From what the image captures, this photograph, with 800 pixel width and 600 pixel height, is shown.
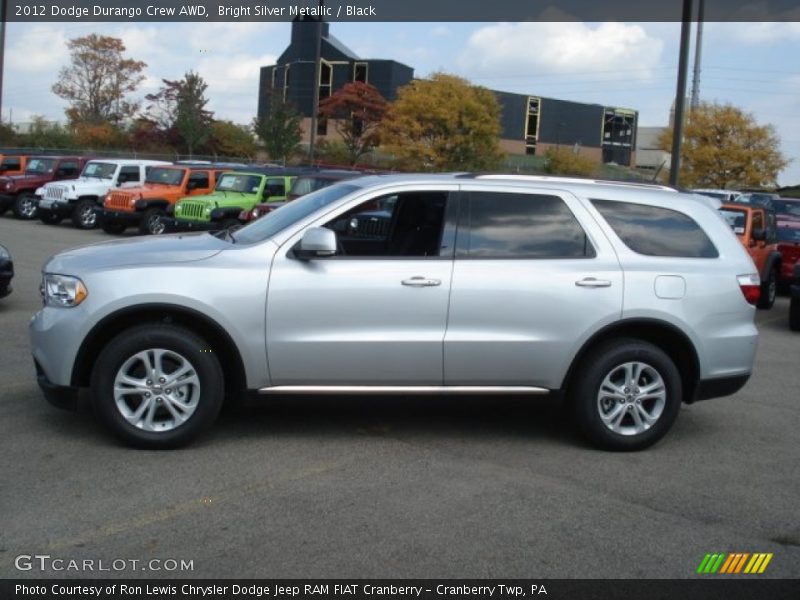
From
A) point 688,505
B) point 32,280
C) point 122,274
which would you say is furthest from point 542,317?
point 32,280

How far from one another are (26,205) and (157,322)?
2313cm

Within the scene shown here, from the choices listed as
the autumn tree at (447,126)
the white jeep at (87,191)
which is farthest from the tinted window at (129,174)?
the autumn tree at (447,126)

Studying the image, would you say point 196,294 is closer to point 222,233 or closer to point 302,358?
point 302,358

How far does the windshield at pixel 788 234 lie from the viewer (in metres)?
17.1

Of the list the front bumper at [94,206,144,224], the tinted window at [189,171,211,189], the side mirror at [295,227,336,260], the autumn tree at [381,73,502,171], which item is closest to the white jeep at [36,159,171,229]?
the front bumper at [94,206,144,224]

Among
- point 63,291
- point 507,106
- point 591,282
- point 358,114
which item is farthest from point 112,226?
point 507,106

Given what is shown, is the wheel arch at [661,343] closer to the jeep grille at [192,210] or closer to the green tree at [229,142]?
the jeep grille at [192,210]

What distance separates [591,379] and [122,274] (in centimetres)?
310

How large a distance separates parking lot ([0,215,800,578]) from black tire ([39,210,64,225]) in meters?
18.5

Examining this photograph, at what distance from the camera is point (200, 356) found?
5738mm

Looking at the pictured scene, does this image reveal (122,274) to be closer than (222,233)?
Yes

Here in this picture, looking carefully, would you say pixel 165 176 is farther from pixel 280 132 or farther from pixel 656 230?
pixel 280 132

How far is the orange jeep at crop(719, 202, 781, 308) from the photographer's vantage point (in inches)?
563
